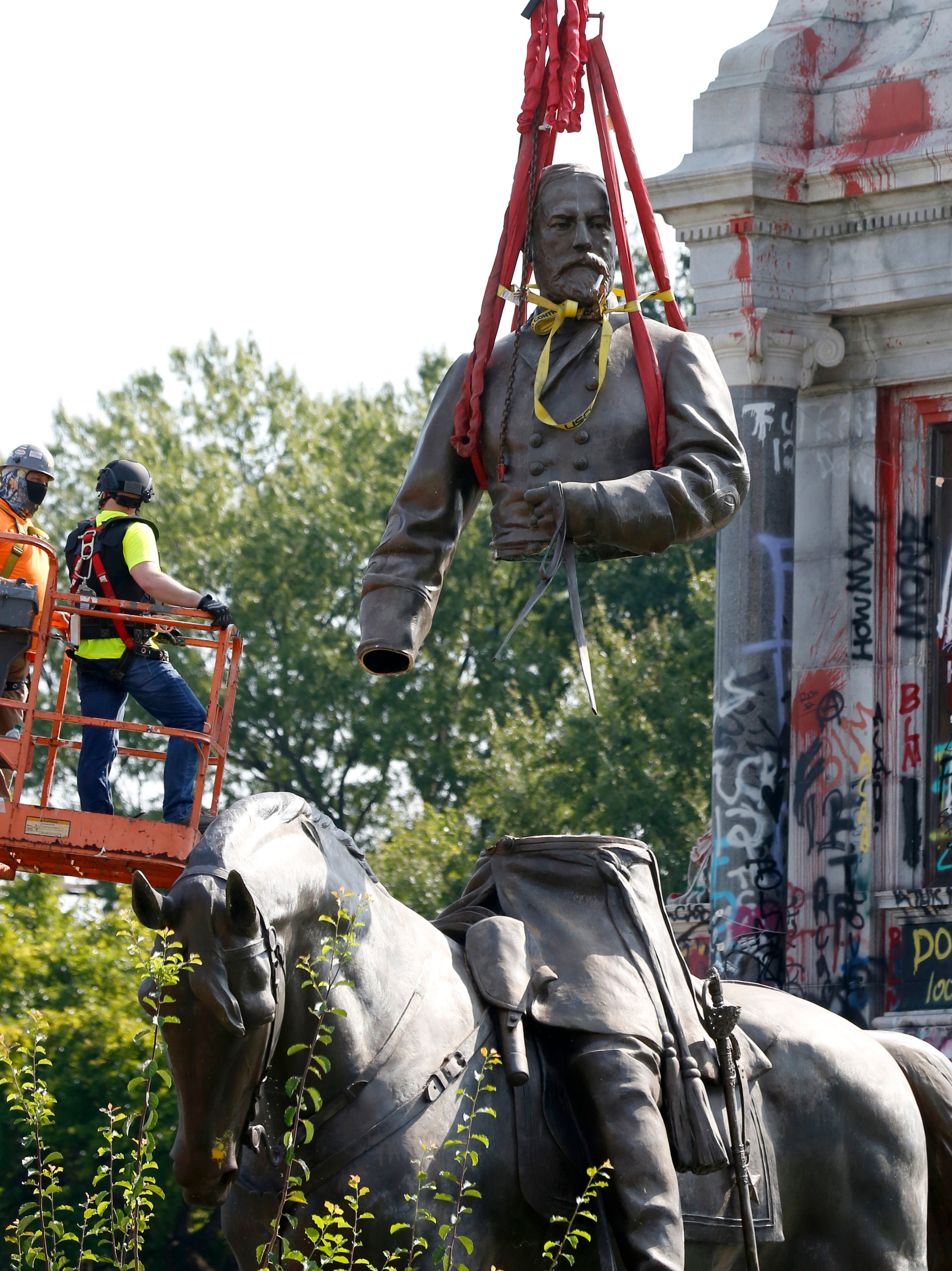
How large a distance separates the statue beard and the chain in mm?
146

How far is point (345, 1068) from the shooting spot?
6020mm

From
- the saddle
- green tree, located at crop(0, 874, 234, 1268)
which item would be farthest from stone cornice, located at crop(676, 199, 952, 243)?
the saddle

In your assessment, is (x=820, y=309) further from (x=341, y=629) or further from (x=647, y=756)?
(x=341, y=629)

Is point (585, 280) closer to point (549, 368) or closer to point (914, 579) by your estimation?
point (549, 368)

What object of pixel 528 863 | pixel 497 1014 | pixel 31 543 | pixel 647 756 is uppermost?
pixel 647 756

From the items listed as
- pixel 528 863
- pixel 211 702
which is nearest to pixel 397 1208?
pixel 528 863

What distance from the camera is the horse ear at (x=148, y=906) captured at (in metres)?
5.62

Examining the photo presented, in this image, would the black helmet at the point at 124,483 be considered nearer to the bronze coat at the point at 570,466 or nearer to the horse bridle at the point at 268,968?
the bronze coat at the point at 570,466

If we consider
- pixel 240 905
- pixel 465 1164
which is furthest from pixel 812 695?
pixel 240 905

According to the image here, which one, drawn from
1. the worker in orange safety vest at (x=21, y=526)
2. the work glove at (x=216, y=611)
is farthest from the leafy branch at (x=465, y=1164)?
the worker in orange safety vest at (x=21, y=526)

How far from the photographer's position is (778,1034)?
23.9 ft

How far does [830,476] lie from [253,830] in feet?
37.4

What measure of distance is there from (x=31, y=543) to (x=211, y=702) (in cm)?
109

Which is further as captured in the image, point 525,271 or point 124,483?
point 124,483
